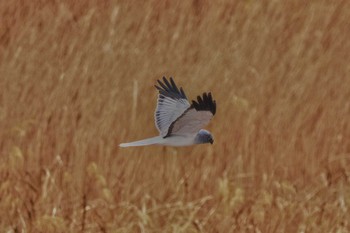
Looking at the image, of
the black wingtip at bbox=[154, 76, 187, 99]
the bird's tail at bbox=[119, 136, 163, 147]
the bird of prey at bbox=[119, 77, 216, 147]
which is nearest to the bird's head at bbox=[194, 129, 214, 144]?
the bird of prey at bbox=[119, 77, 216, 147]

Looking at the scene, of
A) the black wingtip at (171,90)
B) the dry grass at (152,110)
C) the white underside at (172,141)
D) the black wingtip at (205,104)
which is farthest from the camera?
the black wingtip at (171,90)

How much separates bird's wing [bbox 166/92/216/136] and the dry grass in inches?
11.1

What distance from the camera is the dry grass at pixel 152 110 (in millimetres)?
5605

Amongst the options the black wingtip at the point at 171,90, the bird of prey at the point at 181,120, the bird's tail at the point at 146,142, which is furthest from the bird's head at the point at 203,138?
the black wingtip at the point at 171,90

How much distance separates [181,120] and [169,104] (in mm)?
367

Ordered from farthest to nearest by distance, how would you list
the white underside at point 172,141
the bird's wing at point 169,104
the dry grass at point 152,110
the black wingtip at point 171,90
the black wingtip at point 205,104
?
the black wingtip at point 171,90
the bird's wing at point 169,104
the dry grass at point 152,110
the white underside at point 172,141
the black wingtip at point 205,104

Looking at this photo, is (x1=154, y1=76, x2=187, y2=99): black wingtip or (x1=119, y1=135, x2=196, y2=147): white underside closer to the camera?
(x1=119, y1=135, x2=196, y2=147): white underside

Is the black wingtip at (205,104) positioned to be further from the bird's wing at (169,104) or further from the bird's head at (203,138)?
the bird's wing at (169,104)

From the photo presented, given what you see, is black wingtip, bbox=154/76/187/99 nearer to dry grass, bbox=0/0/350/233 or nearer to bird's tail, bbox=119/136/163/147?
dry grass, bbox=0/0/350/233

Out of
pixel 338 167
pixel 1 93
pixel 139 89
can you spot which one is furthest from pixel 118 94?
pixel 338 167

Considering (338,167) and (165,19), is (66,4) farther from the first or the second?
(338,167)

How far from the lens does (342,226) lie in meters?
5.62

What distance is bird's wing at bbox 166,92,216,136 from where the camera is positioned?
5355 mm

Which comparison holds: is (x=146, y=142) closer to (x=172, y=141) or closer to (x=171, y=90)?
(x=172, y=141)
